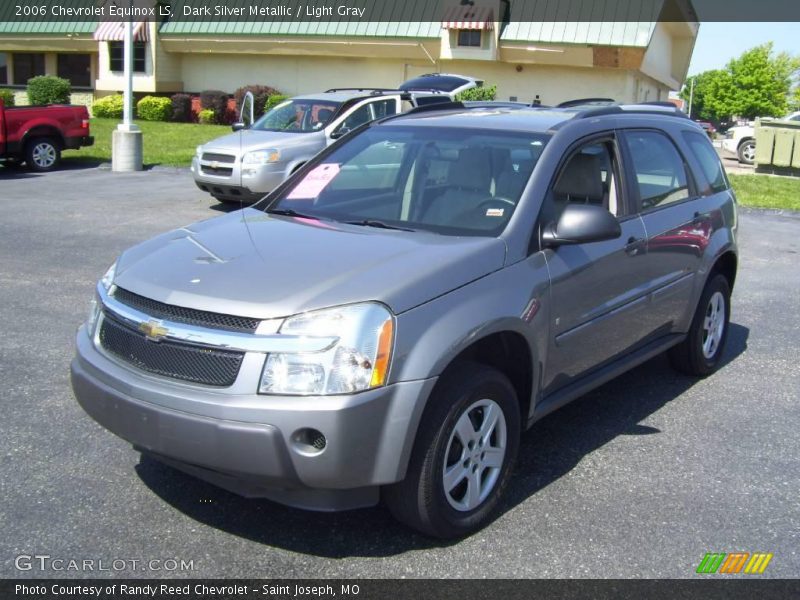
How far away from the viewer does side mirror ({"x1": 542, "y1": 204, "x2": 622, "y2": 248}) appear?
166 inches

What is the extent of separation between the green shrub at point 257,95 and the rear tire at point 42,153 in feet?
48.3

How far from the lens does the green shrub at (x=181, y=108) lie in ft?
110

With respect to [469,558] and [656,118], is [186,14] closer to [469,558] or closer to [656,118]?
[656,118]

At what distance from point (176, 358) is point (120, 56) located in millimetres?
35446

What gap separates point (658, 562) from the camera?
372 centimetres

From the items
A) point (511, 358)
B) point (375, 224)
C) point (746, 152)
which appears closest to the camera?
point (511, 358)

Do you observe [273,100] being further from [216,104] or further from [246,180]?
[246,180]

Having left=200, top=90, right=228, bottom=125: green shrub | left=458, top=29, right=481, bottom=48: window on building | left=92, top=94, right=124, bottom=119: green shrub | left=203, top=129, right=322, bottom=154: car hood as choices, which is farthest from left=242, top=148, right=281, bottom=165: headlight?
left=200, top=90, right=228, bottom=125: green shrub

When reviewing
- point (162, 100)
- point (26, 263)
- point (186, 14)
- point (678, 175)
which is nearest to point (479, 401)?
point (678, 175)

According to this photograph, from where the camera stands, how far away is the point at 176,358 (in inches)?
139

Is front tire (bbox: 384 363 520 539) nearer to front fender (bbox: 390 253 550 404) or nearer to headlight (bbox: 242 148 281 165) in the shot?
front fender (bbox: 390 253 550 404)

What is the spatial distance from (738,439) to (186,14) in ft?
113

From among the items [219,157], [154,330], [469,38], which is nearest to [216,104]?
[469,38]

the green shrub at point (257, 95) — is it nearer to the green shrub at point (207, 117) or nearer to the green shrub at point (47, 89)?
the green shrub at point (207, 117)
